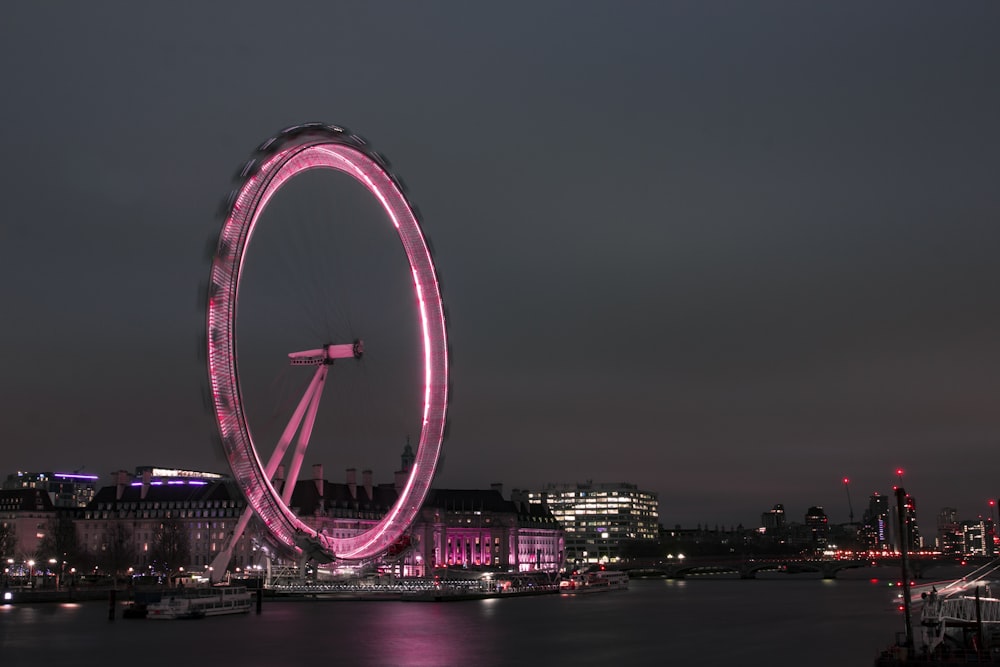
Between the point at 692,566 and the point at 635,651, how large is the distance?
129 metres

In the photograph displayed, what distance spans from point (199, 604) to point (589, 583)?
6349 cm

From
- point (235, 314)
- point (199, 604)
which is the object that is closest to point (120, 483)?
point (199, 604)

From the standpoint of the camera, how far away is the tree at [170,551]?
132562 mm

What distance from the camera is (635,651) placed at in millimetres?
58406

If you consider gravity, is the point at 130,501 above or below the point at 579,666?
above

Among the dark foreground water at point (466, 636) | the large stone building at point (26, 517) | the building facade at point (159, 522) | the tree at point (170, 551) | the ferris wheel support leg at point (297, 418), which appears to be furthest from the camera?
the large stone building at point (26, 517)

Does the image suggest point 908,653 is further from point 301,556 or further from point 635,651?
point 301,556

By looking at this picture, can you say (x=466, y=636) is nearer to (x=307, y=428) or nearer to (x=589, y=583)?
(x=307, y=428)

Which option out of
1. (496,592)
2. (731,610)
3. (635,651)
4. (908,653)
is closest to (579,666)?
(635,651)

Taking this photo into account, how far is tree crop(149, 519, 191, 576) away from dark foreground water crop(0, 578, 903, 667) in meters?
30.6

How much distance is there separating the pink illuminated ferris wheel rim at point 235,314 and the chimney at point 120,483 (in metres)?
94.7

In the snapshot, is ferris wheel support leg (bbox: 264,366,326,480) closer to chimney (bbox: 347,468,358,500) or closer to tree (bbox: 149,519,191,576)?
tree (bbox: 149,519,191,576)

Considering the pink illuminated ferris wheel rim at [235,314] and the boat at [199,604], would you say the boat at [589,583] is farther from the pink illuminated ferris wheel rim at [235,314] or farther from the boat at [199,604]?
the boat at [199,604]

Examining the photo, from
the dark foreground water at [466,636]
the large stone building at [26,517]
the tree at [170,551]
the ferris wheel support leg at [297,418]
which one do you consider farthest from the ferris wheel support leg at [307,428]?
the large stone building at [26,517]
